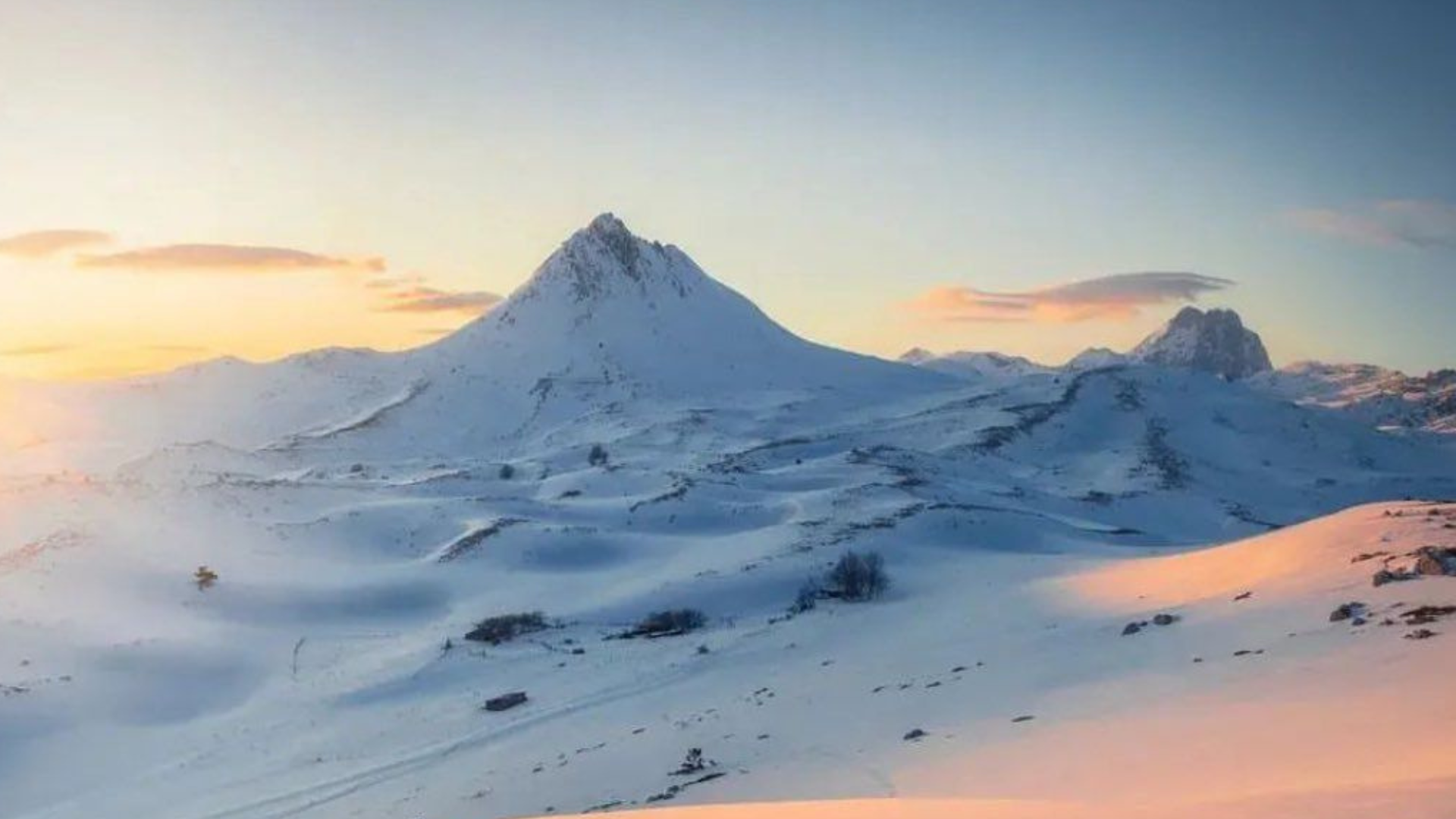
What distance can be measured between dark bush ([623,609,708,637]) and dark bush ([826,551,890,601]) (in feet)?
19.6

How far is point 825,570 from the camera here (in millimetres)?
53625

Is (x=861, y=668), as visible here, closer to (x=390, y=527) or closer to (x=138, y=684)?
(x=138, y=684)

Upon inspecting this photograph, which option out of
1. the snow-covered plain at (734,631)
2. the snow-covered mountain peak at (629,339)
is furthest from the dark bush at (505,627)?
the snow-covered mountain peak at (629,339)

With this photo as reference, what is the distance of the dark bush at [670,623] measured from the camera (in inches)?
1777

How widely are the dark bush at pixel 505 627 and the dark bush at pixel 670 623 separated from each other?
397 cm

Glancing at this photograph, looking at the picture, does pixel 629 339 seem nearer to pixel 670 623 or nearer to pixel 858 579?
pixel 858 579

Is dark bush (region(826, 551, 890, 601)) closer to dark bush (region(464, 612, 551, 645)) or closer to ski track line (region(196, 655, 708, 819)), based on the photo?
dark bush (region(464, 612, 551, 645))

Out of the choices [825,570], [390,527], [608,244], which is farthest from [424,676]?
[608,244]

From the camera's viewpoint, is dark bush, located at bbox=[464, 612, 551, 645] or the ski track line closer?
the ski track line

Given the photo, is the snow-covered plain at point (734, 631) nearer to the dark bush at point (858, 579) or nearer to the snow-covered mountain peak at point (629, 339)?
the dark bush at point (858, 579)

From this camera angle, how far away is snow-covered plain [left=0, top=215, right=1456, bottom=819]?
59.6ft

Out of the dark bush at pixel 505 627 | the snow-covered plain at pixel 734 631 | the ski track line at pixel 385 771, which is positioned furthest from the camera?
the dark bush at pixel 505 627

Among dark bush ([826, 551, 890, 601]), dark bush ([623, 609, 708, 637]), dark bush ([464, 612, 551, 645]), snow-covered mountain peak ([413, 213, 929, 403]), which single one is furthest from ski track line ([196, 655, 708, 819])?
snow-covered mountain peak ([413, 213, 929, 403])

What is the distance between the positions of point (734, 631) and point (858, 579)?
7594 mm
